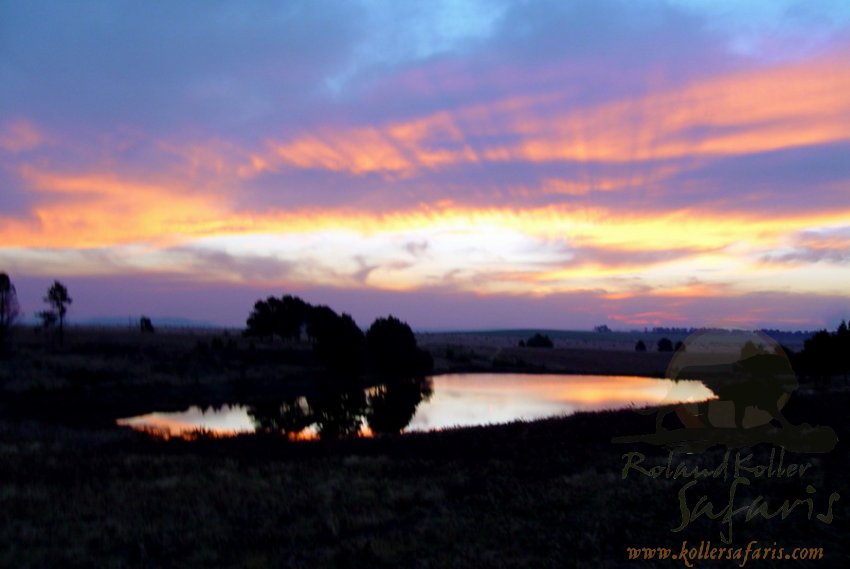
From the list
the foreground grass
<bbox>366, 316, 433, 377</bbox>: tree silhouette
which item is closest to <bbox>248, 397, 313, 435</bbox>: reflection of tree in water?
the foreground grass

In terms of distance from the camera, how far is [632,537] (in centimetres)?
1138

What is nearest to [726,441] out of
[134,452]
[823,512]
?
[823,512]

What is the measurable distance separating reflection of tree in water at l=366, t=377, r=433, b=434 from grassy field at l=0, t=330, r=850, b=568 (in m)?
10.6

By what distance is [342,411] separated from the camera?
43125 millimetres

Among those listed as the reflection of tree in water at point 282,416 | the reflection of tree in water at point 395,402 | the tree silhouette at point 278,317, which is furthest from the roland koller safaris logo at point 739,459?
the tree silhouette at point 278,317

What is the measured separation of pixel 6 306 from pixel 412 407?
140 ft

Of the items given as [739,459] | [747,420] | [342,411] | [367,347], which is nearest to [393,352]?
[367,347]

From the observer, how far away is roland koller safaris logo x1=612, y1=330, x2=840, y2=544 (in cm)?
1242

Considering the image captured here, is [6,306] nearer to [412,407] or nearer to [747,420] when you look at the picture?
[412,407]

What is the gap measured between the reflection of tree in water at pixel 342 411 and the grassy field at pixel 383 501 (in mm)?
8786

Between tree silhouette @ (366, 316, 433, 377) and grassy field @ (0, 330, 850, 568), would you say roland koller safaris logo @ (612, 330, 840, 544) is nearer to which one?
grassy field @ (0, 330, 850, 568)

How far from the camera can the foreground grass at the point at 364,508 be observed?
436 inches

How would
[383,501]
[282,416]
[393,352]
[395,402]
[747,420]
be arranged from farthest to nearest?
[393,352] < [395,402] < [282,416] < [747,420] < [383,501]

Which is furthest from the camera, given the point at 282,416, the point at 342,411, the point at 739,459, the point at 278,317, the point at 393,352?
the point at 278,317
